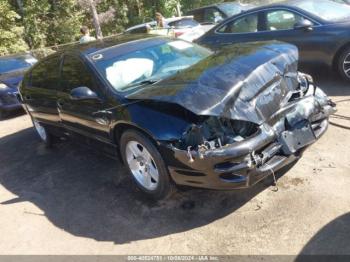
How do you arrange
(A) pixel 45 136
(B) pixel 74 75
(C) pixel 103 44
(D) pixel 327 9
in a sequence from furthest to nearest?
(D) pixel 327 9, (A) pixel 45 136, (C) pixel 103 44, (B) pixel 74 75

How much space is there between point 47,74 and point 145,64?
6.01ft

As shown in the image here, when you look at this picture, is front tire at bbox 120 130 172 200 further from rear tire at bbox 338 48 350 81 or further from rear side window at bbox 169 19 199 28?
rear side window at bbox 169 19 199 28

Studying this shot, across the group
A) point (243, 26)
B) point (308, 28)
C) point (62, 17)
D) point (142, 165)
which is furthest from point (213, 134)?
point (62, 17)

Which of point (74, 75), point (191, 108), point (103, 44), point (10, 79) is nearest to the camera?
point (191, 108)

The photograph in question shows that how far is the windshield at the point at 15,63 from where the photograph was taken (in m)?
10.9

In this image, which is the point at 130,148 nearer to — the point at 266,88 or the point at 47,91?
the point at 266,88

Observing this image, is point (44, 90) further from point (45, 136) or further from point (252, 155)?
point (252, 155)

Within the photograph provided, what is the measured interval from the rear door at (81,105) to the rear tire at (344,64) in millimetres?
4033

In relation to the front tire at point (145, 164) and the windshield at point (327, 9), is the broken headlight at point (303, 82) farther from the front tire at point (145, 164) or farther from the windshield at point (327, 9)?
the windshield at point (327, 9)

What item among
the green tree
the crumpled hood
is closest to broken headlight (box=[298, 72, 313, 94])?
the crumpled hood

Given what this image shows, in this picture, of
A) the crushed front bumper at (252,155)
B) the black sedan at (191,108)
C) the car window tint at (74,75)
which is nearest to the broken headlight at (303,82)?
the black sedan at (191,108)

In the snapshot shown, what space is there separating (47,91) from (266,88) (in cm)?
324

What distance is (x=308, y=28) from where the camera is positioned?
6.77 m

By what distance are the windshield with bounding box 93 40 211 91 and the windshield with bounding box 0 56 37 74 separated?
22.6 feet
